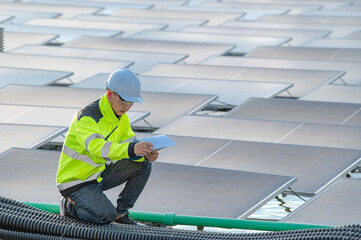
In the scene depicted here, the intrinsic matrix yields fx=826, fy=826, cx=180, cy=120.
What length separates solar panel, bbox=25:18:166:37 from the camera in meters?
27.9

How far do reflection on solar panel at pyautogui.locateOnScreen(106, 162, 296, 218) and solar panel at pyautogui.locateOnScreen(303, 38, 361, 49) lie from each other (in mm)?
13934

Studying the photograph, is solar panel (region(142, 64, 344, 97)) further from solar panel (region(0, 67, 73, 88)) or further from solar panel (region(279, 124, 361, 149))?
solar panel (region(279, 124, 361, 149))

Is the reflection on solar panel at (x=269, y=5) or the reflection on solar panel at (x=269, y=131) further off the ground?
the reflection on solar panel at (x=269, y=131)

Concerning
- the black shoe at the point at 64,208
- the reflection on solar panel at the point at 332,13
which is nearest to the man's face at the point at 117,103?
the black shoe at the point at 64,208

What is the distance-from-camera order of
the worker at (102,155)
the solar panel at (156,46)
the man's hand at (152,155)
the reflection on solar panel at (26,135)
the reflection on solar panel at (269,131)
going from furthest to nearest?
1. the solar panel at (156,46)
2. the reflection on solar panel at (269,131)
3. the reflection on solar panel at (26,135)
4. the man's hand at (152,155)
5. the worker at (102,155)

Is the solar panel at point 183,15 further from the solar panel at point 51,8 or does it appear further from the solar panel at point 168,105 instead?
the solar panel at point 168,105

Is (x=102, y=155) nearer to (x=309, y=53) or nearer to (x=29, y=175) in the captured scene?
(x=29, y=175)

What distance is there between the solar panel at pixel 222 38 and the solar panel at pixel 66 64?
195 inches

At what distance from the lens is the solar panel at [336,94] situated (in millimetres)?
17027

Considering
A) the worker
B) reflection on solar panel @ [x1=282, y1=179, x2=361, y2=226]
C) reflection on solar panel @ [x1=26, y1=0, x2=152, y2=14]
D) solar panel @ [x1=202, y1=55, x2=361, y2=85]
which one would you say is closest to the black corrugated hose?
the worker

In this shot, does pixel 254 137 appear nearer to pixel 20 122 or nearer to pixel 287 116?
pixel 287 116

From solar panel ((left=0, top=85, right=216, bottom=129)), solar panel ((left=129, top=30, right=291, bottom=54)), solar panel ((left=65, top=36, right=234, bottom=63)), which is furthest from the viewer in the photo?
solar panel ((left=129, top=30, right=291, bottom=54))

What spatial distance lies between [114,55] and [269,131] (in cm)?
892

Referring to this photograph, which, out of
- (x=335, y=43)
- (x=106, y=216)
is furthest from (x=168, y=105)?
(x=335, y=43)
